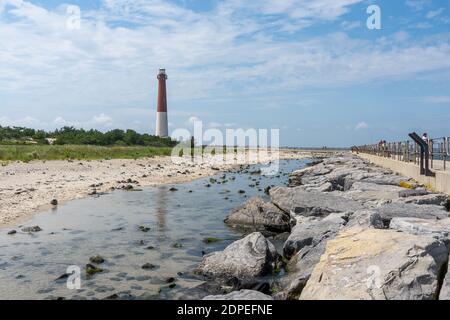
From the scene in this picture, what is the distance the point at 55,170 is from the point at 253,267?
950 inches

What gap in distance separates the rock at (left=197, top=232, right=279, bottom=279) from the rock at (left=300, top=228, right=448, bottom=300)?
2342 millimetres

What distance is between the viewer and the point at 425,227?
27.6 feet

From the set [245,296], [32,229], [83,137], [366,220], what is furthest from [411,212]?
[83,137]

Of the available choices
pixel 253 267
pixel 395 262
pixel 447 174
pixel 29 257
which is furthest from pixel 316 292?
pixel 447 174

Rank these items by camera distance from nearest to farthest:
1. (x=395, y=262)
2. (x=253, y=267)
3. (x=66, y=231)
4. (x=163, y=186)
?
(x=395, y=262) < (x=253, y=267) < (x=66, y=231) < (x=163, y=186)

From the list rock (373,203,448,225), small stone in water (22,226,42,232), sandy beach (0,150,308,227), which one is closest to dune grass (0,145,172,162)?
sandy beach (0,150,308,227)

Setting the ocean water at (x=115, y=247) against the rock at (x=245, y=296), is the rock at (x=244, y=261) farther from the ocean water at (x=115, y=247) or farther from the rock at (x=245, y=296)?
the rock at (x=245, y=296)

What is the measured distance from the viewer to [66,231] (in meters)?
13.4

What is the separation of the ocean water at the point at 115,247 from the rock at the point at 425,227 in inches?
170

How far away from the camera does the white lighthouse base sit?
7450cm

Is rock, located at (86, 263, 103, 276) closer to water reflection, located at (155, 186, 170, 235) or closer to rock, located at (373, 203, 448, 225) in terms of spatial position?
water reflection, located at (155, 186, 170, 235)

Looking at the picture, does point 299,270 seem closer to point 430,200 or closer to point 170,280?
point 170,280

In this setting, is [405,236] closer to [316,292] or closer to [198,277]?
[316,292]

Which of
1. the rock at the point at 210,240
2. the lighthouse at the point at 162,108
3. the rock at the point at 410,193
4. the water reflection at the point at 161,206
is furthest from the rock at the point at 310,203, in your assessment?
the lighthouse at the point at 162,108
